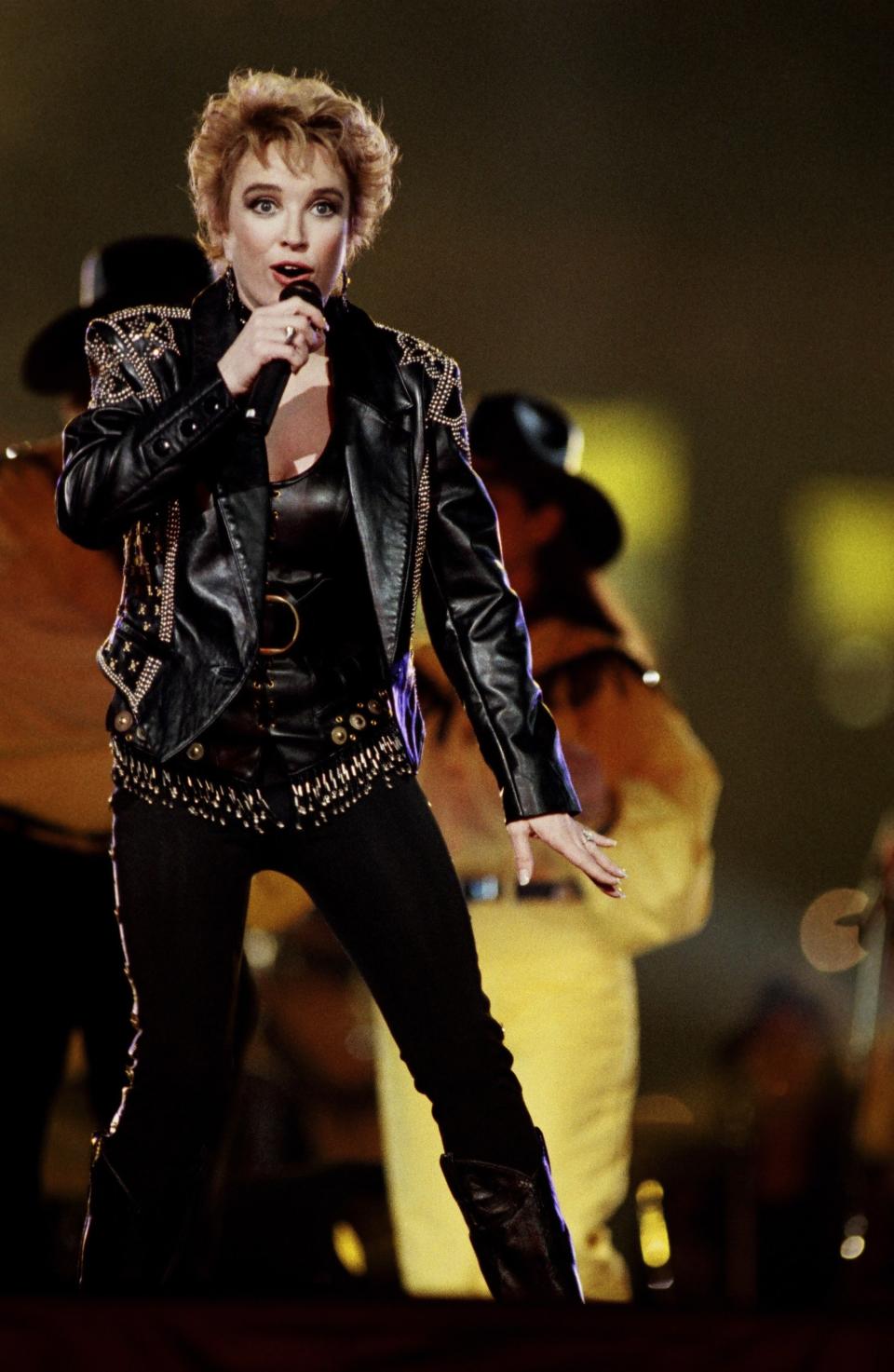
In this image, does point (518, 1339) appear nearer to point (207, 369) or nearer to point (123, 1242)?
point (123, 1242)

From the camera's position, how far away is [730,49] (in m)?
3.11

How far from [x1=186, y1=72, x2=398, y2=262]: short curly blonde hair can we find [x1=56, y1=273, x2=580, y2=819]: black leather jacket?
0.41 feet

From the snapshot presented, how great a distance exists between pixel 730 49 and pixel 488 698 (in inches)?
76.5

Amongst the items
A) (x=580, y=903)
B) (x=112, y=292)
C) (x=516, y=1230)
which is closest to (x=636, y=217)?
(x=112, y=292)

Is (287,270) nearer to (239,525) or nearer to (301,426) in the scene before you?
(301,426)

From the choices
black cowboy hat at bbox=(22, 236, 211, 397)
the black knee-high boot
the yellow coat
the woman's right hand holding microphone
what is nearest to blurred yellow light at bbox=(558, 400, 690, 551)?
the yellow coat

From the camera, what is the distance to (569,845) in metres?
1.75

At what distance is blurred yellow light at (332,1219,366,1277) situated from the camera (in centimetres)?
299

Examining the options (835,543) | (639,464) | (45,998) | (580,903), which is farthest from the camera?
(835,543)

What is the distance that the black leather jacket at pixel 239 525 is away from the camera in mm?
1628

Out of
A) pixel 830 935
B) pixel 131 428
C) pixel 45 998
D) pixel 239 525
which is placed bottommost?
pixel 830 935

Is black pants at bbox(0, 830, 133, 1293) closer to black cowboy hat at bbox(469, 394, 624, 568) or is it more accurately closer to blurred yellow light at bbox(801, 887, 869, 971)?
black cowboy hat at bbox(469, 394, 624, 568)

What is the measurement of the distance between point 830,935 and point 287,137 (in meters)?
2.45

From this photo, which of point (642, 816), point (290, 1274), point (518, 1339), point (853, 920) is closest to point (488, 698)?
point (518, 1339)
